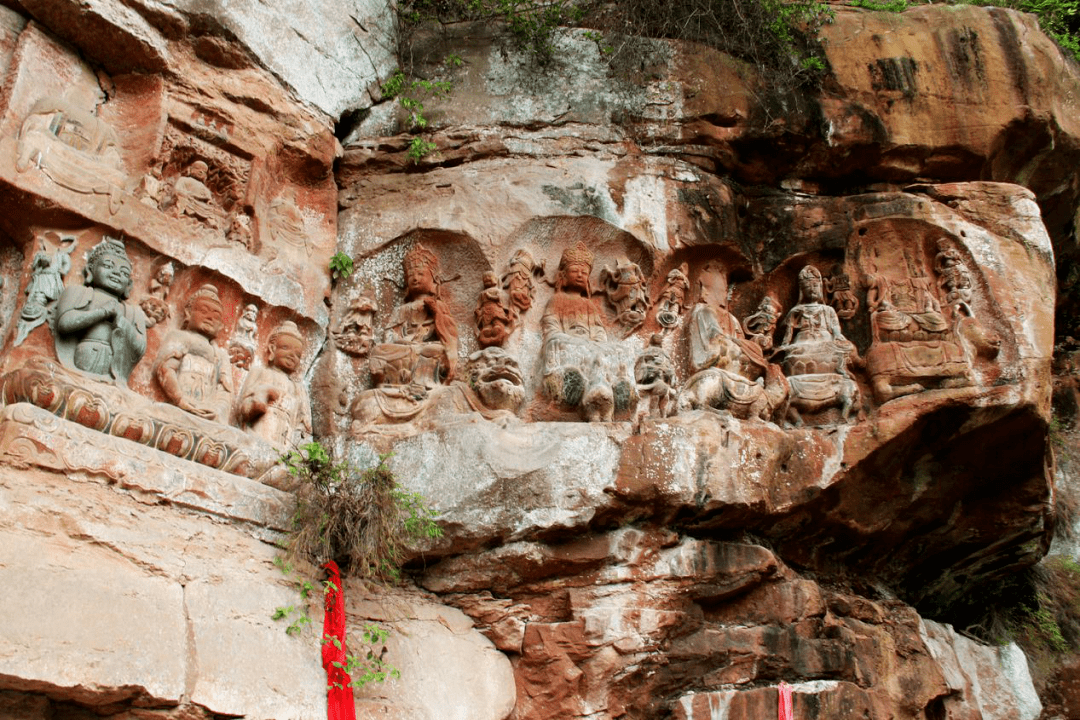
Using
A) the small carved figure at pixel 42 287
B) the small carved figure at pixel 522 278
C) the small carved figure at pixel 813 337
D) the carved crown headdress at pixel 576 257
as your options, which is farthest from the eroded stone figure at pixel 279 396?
the small carved figure at pixel 813 337

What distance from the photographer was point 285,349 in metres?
6.71

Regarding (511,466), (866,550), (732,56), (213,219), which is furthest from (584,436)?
(732,56)

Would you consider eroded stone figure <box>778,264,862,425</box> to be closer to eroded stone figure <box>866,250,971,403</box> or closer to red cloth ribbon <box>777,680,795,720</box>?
eroded stone figure <box>866,250,971,403</box>

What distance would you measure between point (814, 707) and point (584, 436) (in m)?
1.94

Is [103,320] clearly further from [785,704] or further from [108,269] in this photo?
[785,704]

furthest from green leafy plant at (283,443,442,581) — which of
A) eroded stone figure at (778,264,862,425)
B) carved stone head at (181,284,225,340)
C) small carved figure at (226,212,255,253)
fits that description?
eroded stone figure at (778,264,862,425)

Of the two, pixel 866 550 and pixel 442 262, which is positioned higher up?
pixel 442 262

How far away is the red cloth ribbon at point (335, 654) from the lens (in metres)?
5.41

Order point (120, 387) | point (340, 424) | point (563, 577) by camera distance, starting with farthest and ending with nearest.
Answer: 1. point (340, 424)
2. point (563, 577)
3. point (120, 387)

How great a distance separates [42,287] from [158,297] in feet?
2.21

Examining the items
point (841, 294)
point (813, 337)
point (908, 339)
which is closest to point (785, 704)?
point (813, 337)

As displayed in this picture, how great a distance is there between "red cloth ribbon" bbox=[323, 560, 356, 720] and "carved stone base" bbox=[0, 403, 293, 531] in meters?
0.45

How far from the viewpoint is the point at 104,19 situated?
6496 millimetres

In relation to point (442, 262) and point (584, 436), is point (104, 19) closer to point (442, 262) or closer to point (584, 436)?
point (442, 262)
